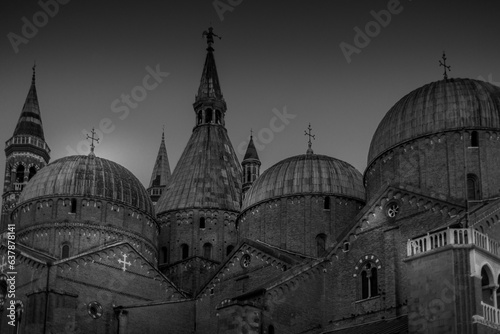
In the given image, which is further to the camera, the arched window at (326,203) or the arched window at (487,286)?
the arched window at (326,203)

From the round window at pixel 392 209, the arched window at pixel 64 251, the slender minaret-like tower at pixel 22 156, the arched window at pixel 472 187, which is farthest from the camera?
the slender minaret-like tower at pixel 22 156

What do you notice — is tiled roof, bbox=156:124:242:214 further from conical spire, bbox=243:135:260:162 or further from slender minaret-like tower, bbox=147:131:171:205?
slender minaret-like tower, bbox=147:131:171:205

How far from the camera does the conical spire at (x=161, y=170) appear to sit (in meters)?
74.3

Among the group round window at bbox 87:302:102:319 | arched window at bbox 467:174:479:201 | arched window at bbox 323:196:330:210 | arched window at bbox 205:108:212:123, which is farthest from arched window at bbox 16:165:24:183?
arched window at bbox 467:174:479:201

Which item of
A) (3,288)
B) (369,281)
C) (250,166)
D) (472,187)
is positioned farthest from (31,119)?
(472,187)

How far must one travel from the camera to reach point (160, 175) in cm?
7512

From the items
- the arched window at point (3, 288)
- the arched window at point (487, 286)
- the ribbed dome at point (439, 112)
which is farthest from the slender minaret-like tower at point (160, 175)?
the arched window at point (487, 286)

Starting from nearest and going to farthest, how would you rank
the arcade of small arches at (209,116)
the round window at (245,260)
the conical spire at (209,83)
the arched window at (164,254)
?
the round window at (245,260), the arched window at (164,254), the arcade of small arches at (209,116), the conical spire at (209,83)

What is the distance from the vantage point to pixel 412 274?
31.2 metres

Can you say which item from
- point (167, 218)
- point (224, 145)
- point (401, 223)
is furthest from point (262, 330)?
point (224, 145)

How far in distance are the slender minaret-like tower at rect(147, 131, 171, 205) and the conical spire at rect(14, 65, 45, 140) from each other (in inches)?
394

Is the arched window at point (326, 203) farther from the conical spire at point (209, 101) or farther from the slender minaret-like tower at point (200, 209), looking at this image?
the conical spire at point (209, 101)

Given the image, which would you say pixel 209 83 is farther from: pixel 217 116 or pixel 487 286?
pixel 487 286

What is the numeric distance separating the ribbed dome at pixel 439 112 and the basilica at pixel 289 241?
0.24 feet
